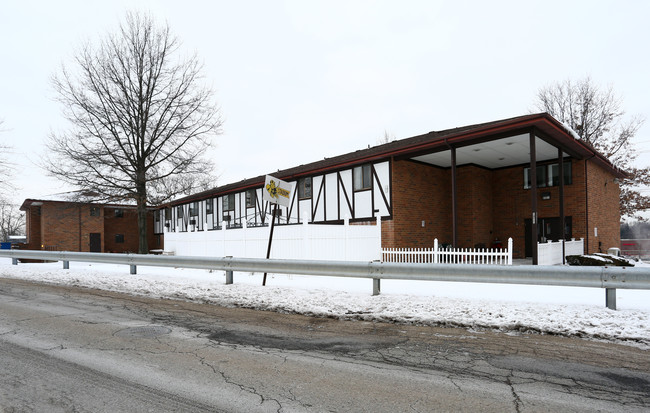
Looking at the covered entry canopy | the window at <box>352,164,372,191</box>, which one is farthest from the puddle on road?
the window at <box>352,164,372,191</box>

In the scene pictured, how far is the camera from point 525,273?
677 cm

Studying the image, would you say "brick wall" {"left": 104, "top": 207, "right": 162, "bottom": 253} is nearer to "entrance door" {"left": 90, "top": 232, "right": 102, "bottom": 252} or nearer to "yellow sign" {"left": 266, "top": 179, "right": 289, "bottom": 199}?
"entrance door" {"left": 90, "top": 232, "right": 102, "bottom": 252}

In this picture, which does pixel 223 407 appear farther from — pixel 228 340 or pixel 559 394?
pixel 559 394

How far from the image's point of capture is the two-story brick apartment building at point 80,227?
3238cm

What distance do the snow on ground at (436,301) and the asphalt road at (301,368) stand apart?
463 millimetres

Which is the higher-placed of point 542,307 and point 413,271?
point 413,271

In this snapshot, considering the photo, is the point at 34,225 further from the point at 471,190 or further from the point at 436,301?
the point at 436,301

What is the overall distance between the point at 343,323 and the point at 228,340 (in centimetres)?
187

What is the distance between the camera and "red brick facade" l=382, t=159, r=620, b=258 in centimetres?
1755

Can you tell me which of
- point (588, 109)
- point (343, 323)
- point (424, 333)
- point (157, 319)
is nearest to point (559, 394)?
point (424, 333)

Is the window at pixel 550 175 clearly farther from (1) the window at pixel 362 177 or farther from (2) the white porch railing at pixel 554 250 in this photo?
(1) the window at pixel 362 177

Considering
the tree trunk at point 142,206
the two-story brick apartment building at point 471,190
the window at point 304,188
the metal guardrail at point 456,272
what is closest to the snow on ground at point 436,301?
the metal guardrail at point 456,272

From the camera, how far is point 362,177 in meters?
18.8

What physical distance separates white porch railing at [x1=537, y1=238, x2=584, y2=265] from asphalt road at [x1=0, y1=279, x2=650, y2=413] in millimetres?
9871
